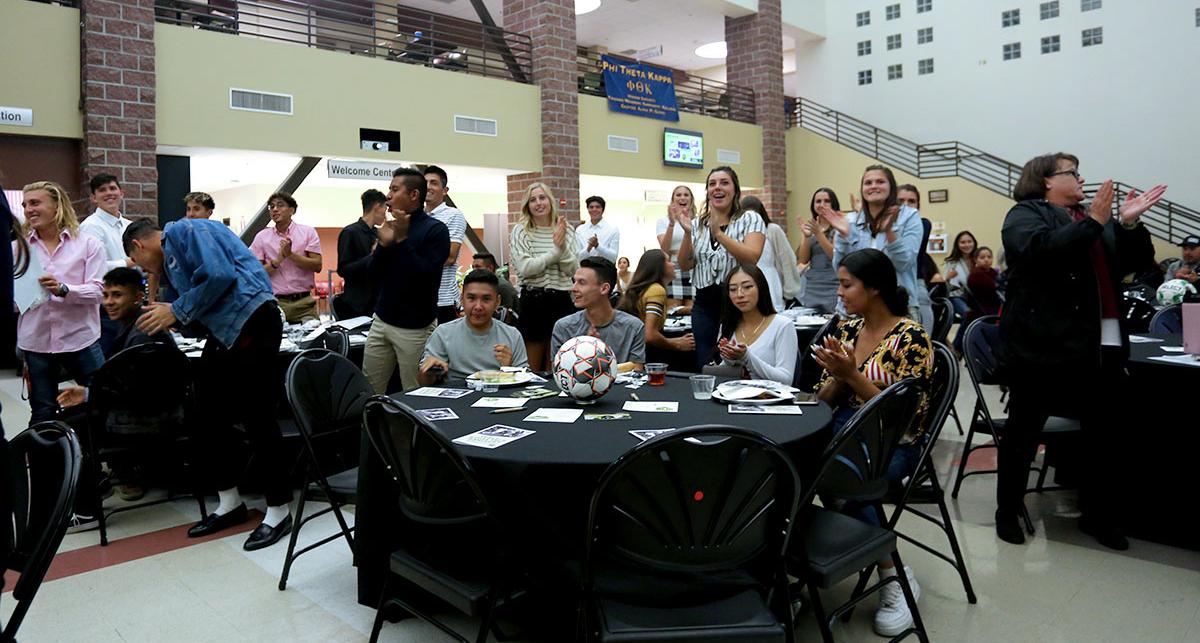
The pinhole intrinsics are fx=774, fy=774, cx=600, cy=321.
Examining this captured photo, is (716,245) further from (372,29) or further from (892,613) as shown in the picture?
(372,29)

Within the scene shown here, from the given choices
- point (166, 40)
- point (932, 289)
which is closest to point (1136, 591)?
point (932, 289)

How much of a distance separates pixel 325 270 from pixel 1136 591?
553 inches

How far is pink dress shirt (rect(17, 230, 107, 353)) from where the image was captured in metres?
3.94

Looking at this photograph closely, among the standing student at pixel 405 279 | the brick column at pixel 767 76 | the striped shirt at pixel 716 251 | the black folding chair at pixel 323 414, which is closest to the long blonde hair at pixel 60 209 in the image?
the standing student at pixel 405 279

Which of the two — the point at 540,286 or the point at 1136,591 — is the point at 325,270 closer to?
the point at 540,286

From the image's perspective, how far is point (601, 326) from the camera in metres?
3.64

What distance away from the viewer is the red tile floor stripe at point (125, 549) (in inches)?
120

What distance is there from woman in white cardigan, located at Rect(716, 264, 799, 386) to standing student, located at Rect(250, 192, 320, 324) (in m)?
3.05

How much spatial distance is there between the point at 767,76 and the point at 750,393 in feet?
40.1

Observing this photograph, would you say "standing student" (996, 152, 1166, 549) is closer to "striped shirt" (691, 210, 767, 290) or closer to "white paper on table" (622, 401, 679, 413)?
"striped shirt" (691, 210, 767, 290)

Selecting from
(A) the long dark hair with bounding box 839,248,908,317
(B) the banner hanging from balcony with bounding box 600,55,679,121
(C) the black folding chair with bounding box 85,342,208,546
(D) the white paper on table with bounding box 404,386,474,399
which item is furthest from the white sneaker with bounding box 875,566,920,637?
(B) the banner hanging from balcony with bounding box 600,55,679,121

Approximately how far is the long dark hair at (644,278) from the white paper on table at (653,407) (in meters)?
2.03

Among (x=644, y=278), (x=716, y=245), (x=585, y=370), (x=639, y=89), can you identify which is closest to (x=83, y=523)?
(x=585, y=370)

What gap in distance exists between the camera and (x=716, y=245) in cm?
415
